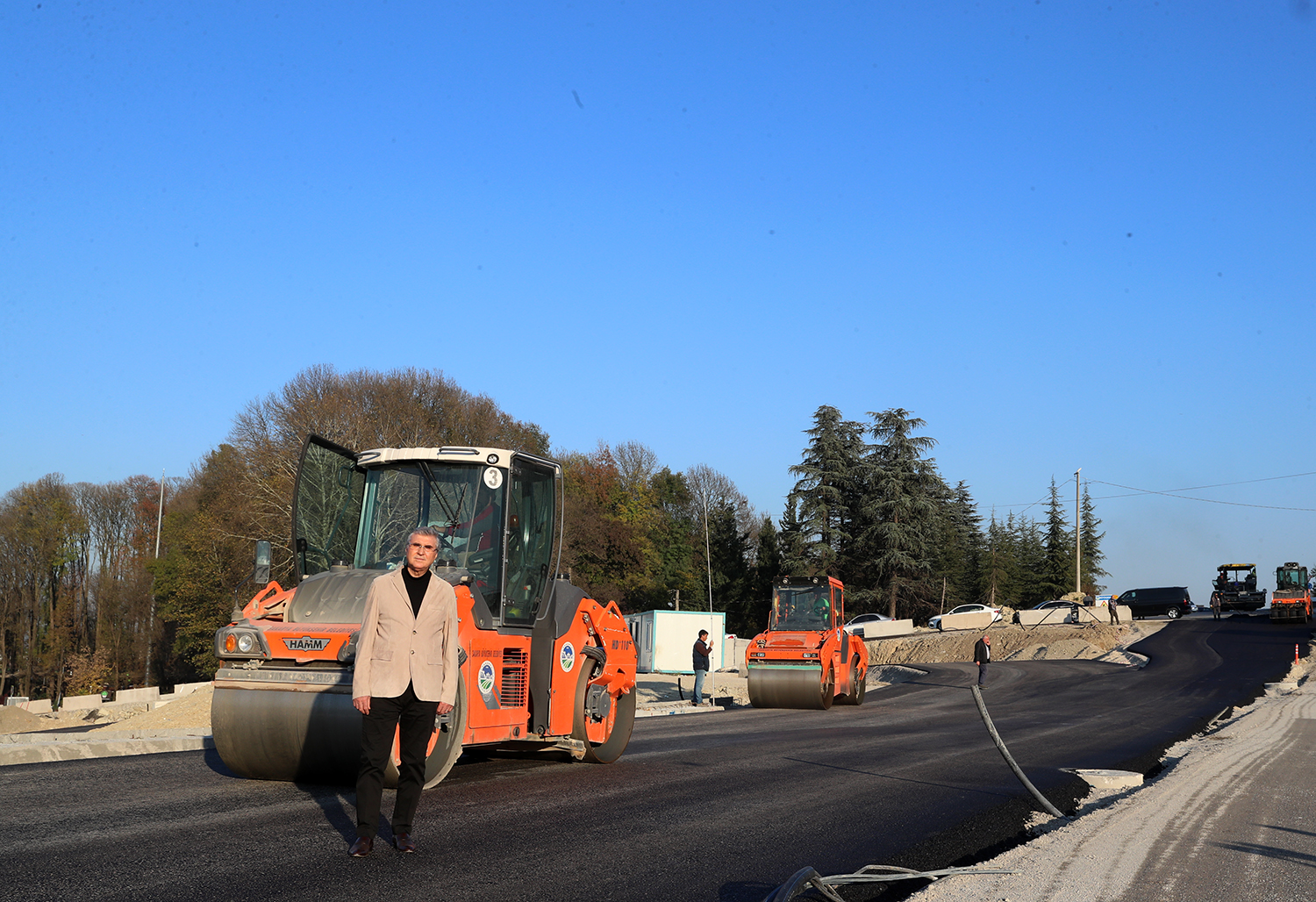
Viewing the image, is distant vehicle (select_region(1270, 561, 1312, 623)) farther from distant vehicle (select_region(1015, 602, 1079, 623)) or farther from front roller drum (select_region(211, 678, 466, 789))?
front roller drum (select_region(211, 678, 466, 789))

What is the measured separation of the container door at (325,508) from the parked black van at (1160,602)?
204 feet

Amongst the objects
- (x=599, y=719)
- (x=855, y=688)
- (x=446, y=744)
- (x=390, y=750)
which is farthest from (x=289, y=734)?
(x=855, y=688)

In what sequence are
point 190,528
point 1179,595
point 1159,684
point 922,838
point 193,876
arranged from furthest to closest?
point 1179,595 → point 190,528 → point 1159,684 → point 922,838 → point 193,876

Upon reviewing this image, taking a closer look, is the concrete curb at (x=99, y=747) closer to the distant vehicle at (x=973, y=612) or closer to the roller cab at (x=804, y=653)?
the roller cab at (x=804, y=653)

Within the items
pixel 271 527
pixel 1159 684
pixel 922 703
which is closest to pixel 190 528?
pixel 271 527

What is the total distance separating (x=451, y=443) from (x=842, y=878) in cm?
4415

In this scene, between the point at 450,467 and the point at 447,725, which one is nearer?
the point at 447,725

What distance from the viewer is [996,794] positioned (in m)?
9.26

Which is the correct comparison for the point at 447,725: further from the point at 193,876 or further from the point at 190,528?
the point at 190,528

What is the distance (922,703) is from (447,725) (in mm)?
19137

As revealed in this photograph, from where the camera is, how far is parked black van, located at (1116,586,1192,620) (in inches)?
2472

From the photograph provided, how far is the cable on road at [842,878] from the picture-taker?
479 centimetres

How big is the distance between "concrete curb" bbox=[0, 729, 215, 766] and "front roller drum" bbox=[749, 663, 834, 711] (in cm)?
1279

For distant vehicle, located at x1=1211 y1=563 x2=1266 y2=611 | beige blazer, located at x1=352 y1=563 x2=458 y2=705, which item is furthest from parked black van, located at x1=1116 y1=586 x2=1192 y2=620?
beige blazer, located at x1=352 y1=563 x2=458 y2=705
